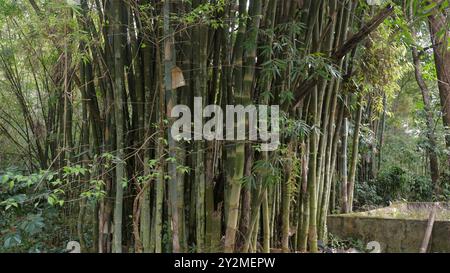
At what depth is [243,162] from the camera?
225 centimetres

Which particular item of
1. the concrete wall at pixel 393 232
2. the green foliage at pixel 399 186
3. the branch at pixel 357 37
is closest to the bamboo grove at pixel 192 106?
the branch at pixel 357 37

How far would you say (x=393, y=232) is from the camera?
332cm

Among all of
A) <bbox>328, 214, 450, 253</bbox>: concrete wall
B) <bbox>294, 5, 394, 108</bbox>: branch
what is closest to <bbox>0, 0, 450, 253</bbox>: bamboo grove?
<bbox>294, 5, 394, 108</bbox>: branch

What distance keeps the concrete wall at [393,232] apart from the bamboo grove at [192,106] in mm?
550

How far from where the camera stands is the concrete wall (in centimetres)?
323

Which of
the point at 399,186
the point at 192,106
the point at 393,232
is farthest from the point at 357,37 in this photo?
the point at 399,186

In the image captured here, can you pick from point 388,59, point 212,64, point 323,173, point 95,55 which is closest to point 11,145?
point 95,55

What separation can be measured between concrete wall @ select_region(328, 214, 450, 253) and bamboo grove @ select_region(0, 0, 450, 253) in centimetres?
55

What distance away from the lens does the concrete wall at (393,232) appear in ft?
10.6
